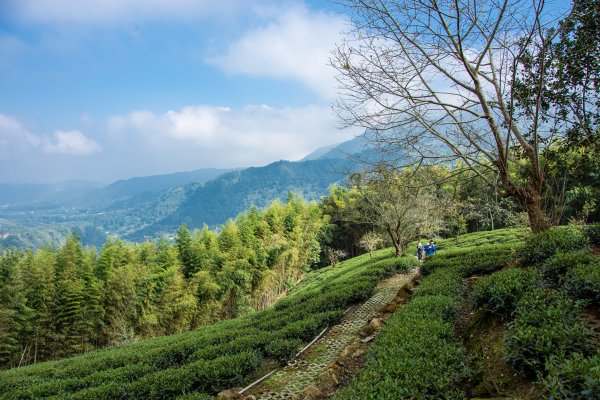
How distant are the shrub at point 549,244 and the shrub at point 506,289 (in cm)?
119

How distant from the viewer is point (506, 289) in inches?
235

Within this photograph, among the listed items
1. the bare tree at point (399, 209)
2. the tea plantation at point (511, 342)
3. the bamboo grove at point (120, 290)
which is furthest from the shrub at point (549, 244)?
the bamboo grove at point (120, 290)

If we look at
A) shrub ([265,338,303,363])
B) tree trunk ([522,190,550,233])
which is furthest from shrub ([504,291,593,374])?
shrub ([265,338,303,363])

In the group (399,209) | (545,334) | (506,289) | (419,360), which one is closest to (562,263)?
(506,289)

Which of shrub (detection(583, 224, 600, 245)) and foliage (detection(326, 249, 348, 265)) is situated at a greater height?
shrub (detection(583, 224, 600, 245))

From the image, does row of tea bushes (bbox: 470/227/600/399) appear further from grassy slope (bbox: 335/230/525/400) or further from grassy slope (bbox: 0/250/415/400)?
grassy slope (bbox: 0/250/415/400)

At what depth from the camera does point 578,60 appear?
855 centimetres

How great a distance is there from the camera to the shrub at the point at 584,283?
Result: 16.0 feet

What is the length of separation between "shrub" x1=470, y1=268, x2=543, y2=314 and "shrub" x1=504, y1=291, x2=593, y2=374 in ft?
Answer: 2.64

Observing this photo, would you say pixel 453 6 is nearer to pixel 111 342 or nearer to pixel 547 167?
pixel 547 167

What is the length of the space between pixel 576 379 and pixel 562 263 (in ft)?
12.1

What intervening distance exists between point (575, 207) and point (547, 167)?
35449 millimetres

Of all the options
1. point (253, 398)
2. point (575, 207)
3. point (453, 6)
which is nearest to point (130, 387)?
point (253, 398)

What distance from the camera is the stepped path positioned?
7422 millimetres
